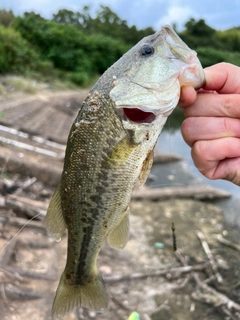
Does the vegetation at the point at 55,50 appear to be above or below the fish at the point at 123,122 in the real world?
below

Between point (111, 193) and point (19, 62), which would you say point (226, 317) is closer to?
point (111, 193)

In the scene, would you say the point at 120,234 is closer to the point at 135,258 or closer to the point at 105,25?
the point at 135,258

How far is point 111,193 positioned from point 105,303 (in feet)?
2.72

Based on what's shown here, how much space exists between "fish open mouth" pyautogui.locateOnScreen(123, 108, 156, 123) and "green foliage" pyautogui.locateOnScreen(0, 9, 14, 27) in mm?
25287

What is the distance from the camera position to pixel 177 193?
788cm

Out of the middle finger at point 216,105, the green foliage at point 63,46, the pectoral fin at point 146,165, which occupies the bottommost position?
the green foliage at point 63,46

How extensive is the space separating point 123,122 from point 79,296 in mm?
1198

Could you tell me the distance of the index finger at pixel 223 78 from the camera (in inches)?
74.5

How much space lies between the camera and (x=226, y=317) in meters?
4.30

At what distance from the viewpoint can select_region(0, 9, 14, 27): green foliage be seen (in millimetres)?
24656

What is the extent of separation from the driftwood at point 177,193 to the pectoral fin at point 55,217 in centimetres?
521

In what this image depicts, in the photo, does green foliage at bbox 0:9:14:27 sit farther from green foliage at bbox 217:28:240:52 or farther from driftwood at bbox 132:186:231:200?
green foliage at bbox 217:28:240:52

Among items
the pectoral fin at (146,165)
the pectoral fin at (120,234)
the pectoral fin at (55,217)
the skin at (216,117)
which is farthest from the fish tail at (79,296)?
the skin at (216,117)

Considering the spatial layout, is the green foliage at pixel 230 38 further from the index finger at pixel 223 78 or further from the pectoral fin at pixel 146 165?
the pectoral fin at pixel 146 165
